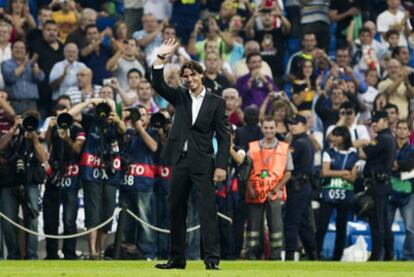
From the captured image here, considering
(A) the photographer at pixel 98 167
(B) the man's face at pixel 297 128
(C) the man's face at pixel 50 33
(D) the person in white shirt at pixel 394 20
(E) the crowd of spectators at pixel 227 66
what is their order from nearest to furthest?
(A) the photographer at pixel 98 167 < (E) the crowd of spectators at pixel 227 66 < (B) the man's face at pixel 297 128 < (C) the man's face at pixel 50 33 < (D) the person in white shirt at pixel 394 20

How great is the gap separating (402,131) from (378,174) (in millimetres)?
1156

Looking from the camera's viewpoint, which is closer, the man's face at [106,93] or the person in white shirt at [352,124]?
the man's face at [106,93]

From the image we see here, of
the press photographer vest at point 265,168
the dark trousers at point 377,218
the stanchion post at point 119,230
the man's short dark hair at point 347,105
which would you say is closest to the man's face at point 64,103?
the stanchion post at point 119,230

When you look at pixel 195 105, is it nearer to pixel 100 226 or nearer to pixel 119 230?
pixel 100 226

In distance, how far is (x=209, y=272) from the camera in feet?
57.2

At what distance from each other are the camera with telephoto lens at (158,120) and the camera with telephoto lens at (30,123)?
1797 millimetres

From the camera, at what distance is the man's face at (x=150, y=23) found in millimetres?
28953

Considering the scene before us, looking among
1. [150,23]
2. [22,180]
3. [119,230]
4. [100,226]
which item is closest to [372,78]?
[150,23]

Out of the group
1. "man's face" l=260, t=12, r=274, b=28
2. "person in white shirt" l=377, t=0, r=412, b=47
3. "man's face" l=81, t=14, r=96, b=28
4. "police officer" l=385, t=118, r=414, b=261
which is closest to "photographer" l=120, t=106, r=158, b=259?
"police officer" l=385, t=118, r=414, b=261

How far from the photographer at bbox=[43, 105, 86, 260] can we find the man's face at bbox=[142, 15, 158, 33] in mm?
5375

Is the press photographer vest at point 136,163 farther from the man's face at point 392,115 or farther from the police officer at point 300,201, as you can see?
the man's face at point 392,115

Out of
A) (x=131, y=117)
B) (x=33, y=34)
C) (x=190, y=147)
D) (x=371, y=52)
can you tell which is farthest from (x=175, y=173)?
(x=371, y=52)

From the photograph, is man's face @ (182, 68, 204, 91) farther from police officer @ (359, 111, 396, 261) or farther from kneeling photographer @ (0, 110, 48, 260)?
police officer @ (359, 111, 396, 261)

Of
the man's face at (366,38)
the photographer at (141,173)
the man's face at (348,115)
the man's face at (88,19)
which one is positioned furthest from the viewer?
the man's face at (366,38)
